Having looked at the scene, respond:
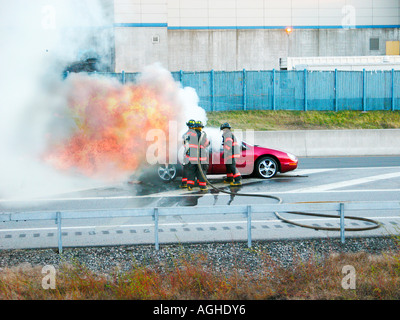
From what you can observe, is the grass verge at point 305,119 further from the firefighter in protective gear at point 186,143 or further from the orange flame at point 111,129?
the firefighter in protective gear at point 186,143

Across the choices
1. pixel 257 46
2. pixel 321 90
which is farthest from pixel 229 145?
pixel 257 46

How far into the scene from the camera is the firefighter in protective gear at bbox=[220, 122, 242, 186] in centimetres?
1407

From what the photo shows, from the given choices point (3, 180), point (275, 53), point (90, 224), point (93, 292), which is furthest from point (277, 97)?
point (93, 292)

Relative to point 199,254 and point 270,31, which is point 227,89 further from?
point 199,254

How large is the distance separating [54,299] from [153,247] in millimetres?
2468

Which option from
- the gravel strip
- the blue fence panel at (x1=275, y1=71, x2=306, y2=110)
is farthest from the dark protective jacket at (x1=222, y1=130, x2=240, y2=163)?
the blue fence panel at (x1=275, y1=71, x2=306, y2=110)

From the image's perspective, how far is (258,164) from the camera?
50.2 feet

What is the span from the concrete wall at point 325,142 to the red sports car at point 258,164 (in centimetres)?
683

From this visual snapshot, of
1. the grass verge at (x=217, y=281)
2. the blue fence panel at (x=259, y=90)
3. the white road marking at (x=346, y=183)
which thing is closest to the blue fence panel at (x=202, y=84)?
the blue fence panel at (x=259, y=90)

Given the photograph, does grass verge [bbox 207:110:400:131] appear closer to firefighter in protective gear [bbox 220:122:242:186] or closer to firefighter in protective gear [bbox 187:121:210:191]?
firefighter in protective gear [bbox 220:122:242:186]

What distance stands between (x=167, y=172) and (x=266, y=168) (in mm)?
2850

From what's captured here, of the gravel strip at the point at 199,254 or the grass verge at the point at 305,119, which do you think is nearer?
the gravel strip at the point at 199,254

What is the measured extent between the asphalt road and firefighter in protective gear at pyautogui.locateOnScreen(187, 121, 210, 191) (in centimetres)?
37

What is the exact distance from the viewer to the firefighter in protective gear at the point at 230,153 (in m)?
14.1
